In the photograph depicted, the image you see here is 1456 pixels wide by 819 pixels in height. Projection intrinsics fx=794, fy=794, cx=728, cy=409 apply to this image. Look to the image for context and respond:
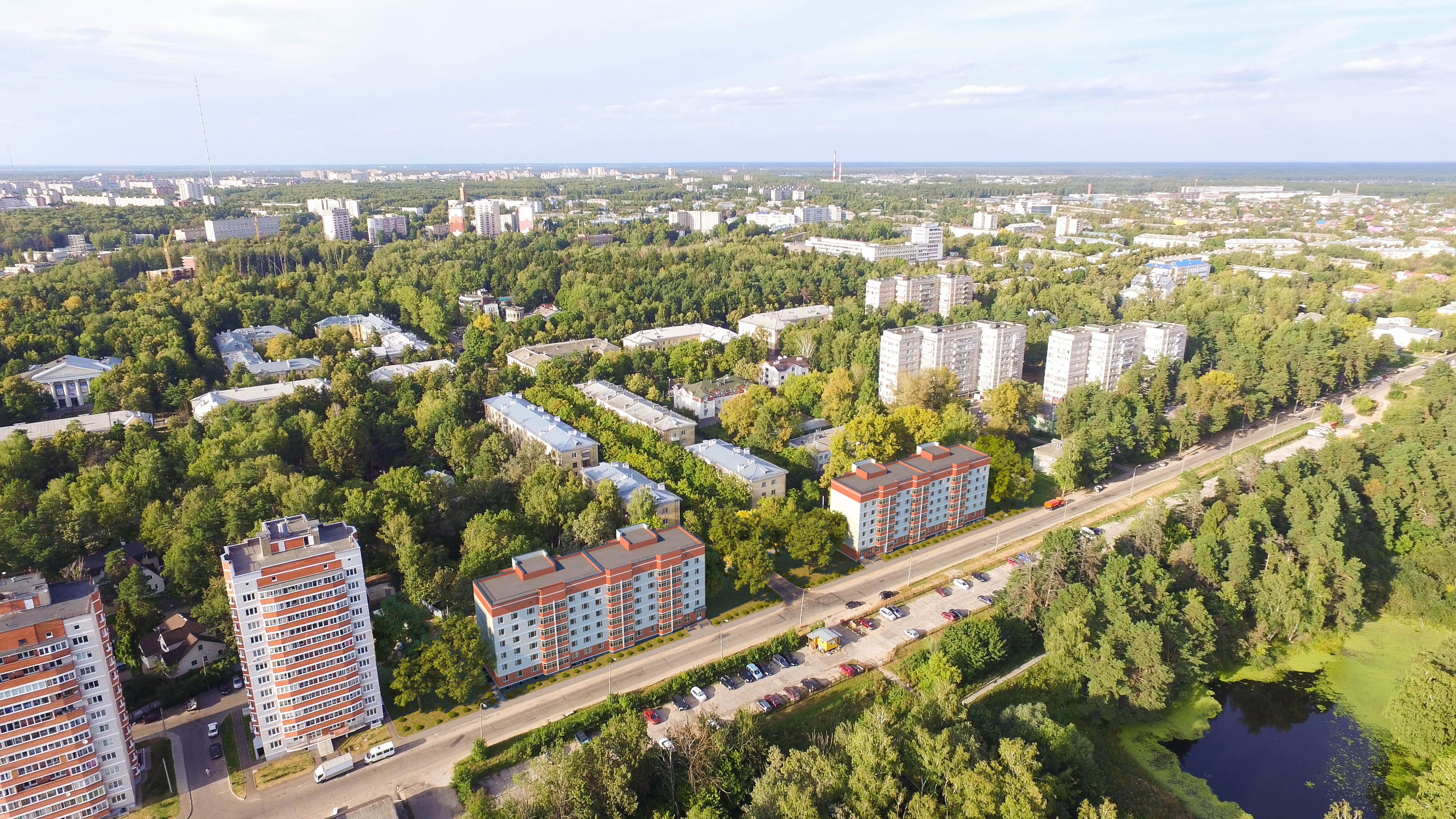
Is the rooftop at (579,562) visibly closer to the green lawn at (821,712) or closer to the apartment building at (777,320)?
the green lawn at (821,712)

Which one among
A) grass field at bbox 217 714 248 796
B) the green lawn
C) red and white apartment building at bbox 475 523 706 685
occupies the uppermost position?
red and white apartment building at bbox 475 523 706 685

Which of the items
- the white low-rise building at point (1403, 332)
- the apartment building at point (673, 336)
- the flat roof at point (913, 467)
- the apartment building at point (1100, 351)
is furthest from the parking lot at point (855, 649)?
the white low-rise building at point (1403, 332)

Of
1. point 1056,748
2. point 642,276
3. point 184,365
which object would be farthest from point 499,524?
point 642,276

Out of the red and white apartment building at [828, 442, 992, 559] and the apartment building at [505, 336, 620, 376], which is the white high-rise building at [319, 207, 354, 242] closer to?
the apartment building at [505, 336, 620, 376]

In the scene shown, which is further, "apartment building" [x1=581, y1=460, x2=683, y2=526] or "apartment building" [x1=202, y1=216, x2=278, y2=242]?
"apartment building" [x1=202, y1=216, x2=278, y2=242]

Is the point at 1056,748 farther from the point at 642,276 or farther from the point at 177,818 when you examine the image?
the point at 642,276

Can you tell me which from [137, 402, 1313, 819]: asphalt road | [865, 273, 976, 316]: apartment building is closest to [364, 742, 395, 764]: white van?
[137, 402, 1313, 819]: asphalt road
